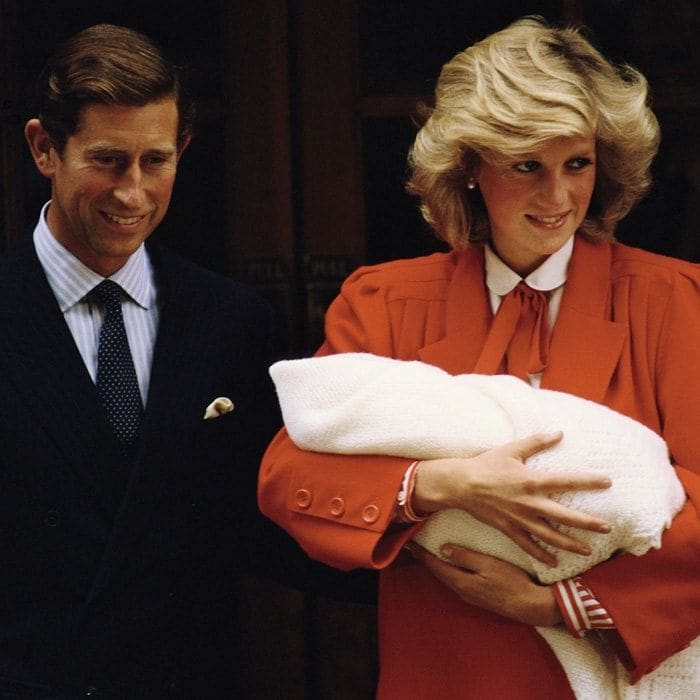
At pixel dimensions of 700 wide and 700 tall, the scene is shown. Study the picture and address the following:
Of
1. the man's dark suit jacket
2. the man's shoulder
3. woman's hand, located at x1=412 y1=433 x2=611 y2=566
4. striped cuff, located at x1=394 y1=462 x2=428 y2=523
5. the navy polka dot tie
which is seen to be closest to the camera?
woman's hand, located at x1=412 y1=433 x2=611 y2=566

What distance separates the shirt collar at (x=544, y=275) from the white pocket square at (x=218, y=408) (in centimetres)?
62

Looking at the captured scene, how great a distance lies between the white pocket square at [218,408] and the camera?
248cm

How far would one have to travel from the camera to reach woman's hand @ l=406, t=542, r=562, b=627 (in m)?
1.98

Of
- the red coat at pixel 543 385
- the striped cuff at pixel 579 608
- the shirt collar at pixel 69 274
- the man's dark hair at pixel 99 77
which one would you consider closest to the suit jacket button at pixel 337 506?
the red coat at pixel 543 385

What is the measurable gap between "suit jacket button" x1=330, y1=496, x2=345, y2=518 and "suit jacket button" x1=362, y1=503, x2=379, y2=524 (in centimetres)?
5

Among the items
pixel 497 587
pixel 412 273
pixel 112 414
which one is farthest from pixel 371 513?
pixel 112 414

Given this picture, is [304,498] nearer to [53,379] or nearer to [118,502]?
[118,502]

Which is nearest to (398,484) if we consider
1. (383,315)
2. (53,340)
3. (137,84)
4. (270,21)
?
(383,315)

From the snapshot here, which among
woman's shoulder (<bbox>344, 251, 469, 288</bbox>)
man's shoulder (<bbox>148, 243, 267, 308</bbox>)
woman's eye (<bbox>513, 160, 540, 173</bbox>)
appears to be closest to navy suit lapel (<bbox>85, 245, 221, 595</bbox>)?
man's shoulder (<bbox>148, 243, 267, 308</bbox>)

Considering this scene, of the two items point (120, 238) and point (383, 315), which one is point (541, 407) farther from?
point (120, 238)

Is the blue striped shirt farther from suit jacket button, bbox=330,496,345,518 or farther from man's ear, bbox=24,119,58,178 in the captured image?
suit jacket button, bbox=330,496,345,518

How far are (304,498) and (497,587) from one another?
373 mm

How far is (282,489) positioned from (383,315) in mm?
389

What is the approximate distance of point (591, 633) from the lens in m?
2.05
